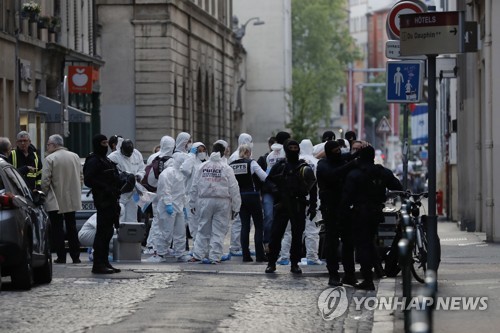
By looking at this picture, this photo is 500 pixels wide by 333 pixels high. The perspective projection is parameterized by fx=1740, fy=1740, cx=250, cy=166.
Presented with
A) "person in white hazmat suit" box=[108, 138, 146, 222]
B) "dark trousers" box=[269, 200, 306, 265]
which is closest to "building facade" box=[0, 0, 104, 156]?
"person in white hazmat suit" box=[108, 138, 146, 222]

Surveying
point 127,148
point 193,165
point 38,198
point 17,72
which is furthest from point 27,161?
point 17,72

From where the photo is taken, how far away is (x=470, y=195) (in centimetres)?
3519

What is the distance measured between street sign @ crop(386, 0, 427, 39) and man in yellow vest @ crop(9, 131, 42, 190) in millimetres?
6504

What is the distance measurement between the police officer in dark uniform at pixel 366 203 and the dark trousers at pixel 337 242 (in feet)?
1.53

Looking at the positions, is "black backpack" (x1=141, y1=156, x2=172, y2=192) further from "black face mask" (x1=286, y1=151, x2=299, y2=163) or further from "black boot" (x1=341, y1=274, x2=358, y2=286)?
"black boot" (x1=341, y1=274, x2=358, y2=286)

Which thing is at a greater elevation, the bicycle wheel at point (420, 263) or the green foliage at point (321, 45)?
the green foliage at point (321, 45)

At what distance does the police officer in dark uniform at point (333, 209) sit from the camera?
64.2 ft

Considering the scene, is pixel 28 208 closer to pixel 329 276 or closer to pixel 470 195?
pixel 329 276

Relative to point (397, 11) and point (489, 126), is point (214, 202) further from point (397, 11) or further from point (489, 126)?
point (489, 126)

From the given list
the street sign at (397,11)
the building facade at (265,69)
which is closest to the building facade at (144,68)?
the street sign at (397,11)

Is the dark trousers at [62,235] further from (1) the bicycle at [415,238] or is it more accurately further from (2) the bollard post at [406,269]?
(2) the bollard post at [406,269]

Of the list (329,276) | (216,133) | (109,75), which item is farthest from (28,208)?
(216,133)

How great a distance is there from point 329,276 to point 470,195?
14.9m

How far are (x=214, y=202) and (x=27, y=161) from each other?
11.2 feet
